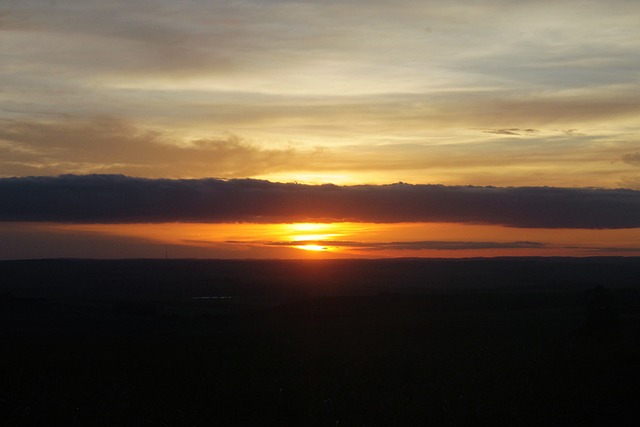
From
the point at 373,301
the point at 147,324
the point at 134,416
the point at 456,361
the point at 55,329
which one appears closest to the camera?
the point at 134,416

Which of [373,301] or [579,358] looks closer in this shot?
[579,358]

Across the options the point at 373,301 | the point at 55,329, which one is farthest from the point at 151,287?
the point at 55,329

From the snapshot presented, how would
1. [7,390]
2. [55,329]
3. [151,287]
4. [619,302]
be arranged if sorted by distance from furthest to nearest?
[151,287], [619,302], [55,329], [7,390]

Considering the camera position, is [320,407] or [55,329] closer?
[320,407]

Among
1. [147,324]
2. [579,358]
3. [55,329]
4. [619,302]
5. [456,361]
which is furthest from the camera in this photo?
[619,302]

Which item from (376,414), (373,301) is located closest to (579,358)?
(376,414)

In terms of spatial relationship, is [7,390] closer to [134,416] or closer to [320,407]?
[134,416]

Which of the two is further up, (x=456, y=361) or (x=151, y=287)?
(x=456, y=361)

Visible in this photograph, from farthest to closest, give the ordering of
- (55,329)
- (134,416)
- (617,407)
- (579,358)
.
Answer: (55,329) → (579,358) → (617,407) → (134,416)

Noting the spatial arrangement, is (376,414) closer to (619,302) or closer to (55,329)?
(55,329)
